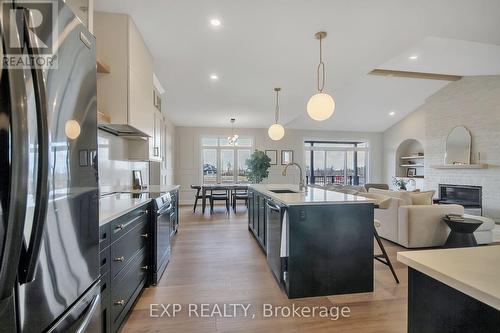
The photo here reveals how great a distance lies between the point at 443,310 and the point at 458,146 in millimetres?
7198

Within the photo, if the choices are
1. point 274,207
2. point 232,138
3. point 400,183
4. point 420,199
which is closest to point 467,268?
point 274,207

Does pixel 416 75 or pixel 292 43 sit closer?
pixel 292 43

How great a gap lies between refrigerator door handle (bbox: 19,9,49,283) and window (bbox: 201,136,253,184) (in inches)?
298

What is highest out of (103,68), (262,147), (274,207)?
(103,68)

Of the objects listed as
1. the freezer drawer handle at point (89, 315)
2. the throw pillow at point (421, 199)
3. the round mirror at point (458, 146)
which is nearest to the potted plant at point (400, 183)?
the round mirror at point (458, 146)

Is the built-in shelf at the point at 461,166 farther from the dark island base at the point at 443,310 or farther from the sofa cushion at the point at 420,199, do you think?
the dark island base at the point at 443,310

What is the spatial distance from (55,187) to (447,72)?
23.6 ft

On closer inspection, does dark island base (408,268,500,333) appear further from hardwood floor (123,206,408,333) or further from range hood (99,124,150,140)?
range hood (99,124,150,140)

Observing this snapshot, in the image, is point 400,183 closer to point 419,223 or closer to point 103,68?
point 419,223

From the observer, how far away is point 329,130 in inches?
354

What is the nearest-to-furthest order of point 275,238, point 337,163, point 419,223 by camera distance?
1. point 275,238
2. point 419,223
3. point 337,163

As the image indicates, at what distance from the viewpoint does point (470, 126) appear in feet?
19.7

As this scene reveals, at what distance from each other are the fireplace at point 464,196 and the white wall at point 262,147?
266 cm

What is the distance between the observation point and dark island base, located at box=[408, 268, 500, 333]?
2.18ft
